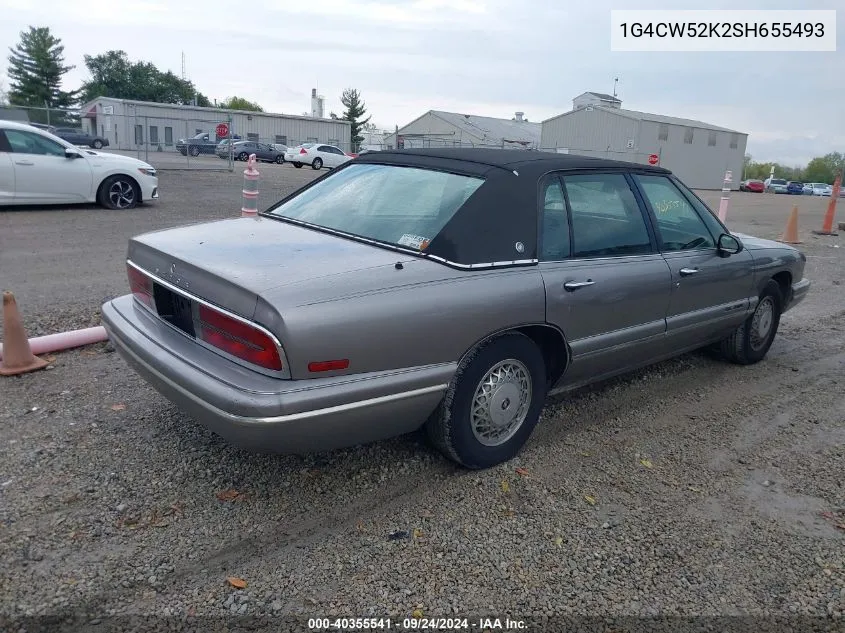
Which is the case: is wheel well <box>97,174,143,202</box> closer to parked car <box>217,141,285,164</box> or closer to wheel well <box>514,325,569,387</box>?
wheel well <box>514,325,569,387</box>

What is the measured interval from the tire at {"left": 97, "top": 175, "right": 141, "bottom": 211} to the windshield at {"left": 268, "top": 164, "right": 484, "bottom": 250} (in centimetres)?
874

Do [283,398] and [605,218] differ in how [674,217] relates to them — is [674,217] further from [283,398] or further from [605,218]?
[283,398]

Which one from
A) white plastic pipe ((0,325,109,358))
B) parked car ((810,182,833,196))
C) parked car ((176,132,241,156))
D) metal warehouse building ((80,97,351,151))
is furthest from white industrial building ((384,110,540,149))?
white plastic pipe ((0,325,109,358))

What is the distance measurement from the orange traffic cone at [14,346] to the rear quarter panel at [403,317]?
2.53 m

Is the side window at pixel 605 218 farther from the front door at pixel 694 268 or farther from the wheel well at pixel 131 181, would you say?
the wheel well at pixel 131 181

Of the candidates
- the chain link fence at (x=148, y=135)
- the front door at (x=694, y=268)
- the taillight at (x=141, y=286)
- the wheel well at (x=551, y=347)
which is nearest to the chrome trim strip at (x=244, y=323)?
the taillight at (x=141, y=286)

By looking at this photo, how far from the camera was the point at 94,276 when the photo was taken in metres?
7.17

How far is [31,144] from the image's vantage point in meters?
10.8

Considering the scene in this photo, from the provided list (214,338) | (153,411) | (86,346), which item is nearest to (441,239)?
(214,338)

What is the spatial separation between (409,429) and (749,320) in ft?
11.2

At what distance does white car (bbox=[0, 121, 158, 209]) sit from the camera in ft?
35.0

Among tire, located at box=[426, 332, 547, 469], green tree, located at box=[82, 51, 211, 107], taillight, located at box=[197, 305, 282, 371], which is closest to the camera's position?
taillight, located at box=[197, 305, 282, 371]

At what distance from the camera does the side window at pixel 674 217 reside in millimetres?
4477

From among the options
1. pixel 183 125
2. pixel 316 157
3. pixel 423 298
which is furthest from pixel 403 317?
pixel 183 125
